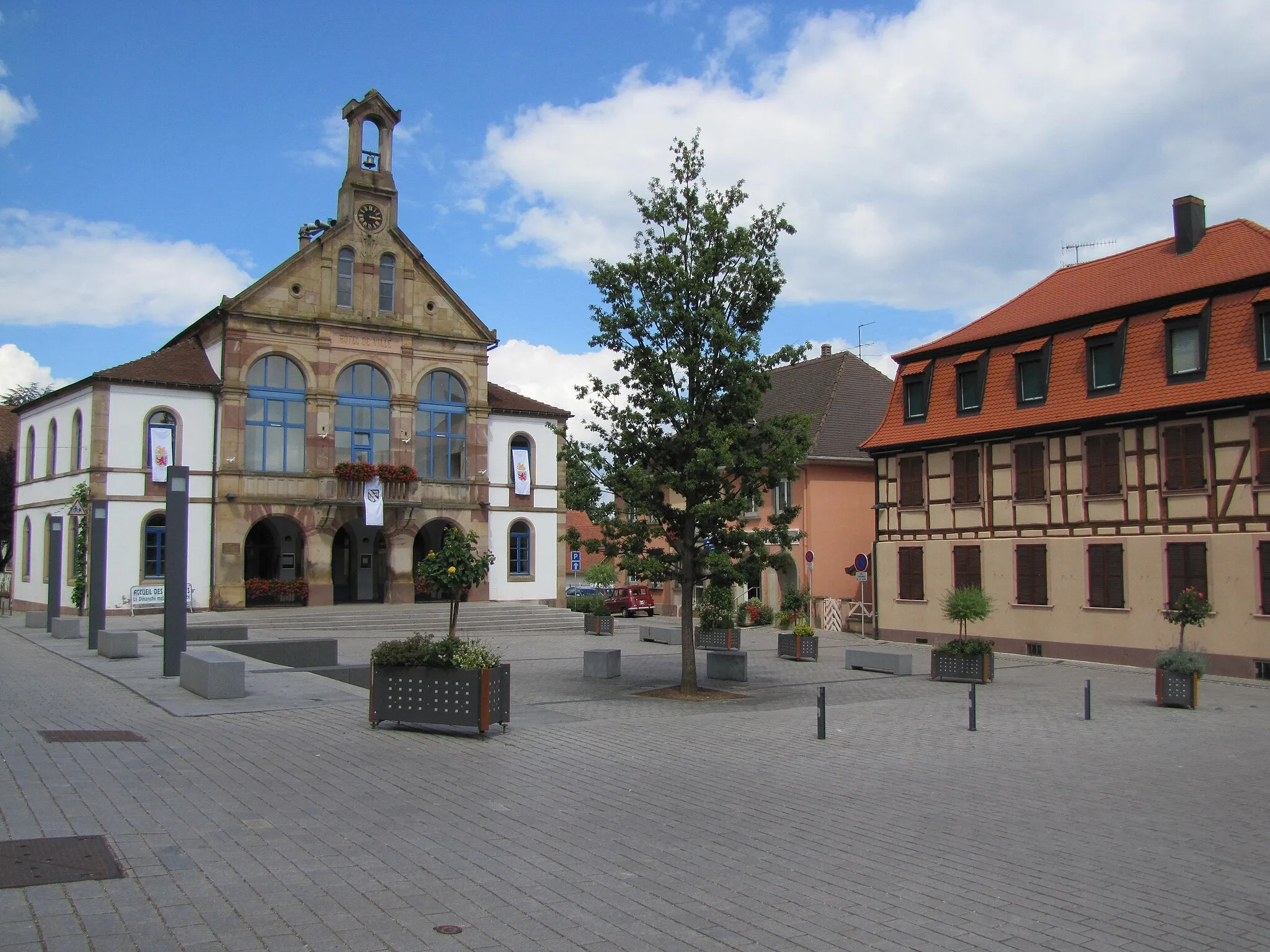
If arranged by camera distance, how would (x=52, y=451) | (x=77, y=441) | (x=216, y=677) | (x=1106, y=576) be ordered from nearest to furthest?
(x=216, y=677), (x=1106, y=576), (x=77, y=441), (x=52, y=451)

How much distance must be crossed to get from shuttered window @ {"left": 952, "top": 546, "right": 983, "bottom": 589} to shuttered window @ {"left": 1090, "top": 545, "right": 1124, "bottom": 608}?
11.8ft

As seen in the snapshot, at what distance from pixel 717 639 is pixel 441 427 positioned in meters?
18.9

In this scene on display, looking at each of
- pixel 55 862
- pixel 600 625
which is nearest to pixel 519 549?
pixel 600 625

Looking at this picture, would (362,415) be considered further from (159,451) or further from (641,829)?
(641,829)

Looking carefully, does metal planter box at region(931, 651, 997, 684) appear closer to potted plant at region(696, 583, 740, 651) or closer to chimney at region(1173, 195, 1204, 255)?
potted plant at region(696, 583, 740, 651)

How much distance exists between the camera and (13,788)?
366 inches

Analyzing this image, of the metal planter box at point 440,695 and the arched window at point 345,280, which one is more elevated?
the arched window at point 345,280

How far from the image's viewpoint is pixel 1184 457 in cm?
2516

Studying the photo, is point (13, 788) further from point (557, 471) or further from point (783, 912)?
→ point (557, 471)

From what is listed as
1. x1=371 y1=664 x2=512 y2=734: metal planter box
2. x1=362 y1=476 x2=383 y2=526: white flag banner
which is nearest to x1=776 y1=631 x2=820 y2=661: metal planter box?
x1=371 y1=664 x2=512 y2=734: metal planter box

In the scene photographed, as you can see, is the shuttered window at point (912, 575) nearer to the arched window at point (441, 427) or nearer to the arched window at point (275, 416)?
the arched window at point (441, 427)

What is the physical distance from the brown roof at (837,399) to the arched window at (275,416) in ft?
57.7

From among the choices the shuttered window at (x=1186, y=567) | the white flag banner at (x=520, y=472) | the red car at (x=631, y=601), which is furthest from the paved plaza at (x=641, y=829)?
the red car at (x=631, y=601)

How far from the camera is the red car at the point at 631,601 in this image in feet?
157
